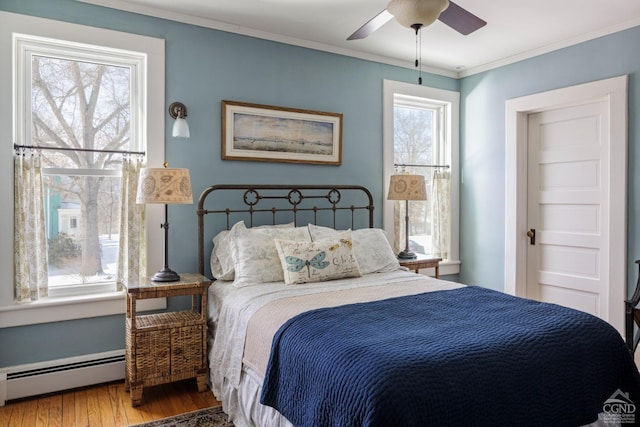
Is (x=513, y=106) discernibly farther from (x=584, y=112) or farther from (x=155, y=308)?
(x=155, y=308)

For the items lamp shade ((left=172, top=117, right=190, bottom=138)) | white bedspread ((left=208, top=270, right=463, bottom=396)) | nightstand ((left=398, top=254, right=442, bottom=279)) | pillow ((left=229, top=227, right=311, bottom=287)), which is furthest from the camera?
nightstand ((left=398, top=254, right=442, bottom=279))

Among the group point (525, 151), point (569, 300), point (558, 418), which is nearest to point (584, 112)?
point (525, 151)

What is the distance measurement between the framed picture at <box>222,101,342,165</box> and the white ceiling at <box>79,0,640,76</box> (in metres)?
0.60

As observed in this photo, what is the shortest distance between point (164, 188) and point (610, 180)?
334 cm

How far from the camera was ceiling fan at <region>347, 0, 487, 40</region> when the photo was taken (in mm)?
1936

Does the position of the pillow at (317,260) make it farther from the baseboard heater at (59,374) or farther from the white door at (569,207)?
the white door at (569,207)

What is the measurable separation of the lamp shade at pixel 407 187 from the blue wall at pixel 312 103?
0.32 metres

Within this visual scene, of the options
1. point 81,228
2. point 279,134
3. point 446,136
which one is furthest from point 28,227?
point 446,136

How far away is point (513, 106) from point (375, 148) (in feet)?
4.40

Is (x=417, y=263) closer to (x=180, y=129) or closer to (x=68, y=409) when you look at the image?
(x=180, y=129)

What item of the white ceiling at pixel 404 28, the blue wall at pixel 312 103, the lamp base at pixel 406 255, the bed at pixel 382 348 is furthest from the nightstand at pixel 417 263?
the white ceiling at pixel 404 28

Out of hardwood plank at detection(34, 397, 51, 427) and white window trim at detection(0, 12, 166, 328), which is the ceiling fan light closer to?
white window trim at detection(0, 12, 166, 328)

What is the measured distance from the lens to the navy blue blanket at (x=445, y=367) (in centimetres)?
146

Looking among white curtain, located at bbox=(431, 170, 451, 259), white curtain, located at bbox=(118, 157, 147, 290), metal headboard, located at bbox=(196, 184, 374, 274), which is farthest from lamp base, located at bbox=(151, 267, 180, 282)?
white curtain, located at bbox=(431, 170, 451, 259)
